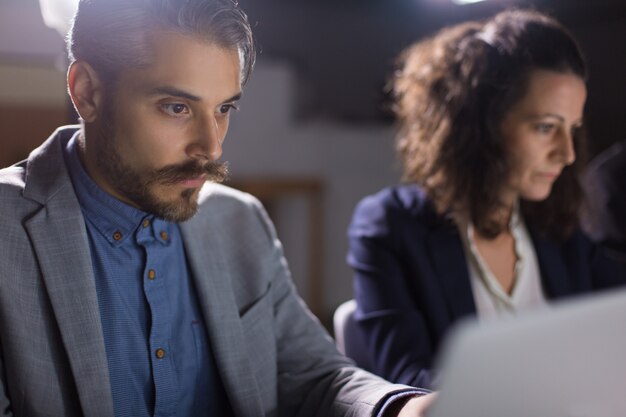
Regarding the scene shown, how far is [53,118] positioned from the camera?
259cm

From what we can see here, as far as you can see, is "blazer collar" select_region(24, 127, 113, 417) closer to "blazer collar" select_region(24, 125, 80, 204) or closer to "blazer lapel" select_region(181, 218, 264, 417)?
"blazer collar" select_region(24, 125, 80, 204)

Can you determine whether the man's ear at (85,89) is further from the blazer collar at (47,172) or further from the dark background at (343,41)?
the dark background at (343,41)

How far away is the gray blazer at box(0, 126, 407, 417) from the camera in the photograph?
115cm

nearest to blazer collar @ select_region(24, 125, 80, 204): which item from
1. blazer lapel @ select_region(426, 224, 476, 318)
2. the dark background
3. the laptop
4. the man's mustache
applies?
the man's mustache

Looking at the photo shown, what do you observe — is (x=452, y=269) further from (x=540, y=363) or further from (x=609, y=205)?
(x=540, y=363)

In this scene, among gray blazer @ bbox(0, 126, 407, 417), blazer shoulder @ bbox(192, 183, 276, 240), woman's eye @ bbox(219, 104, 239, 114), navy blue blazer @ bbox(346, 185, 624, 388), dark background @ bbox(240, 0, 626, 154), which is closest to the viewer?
gray blazer @ bbox(0, 126, 407, 417)

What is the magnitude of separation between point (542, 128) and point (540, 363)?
1.20m

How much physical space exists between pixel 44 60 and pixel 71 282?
91 cm

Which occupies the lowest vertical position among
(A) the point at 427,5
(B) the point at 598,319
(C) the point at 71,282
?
(C) the point at 71,282

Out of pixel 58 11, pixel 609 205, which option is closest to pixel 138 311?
pixel 58 11

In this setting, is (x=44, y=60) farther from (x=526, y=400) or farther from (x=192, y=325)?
(x=526, y=400)

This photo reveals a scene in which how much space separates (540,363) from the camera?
70 cm

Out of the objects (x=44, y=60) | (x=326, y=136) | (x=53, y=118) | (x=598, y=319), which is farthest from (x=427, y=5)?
Result: (x=598, y=319)

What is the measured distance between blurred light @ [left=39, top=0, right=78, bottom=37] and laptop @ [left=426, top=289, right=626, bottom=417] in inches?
48.1
